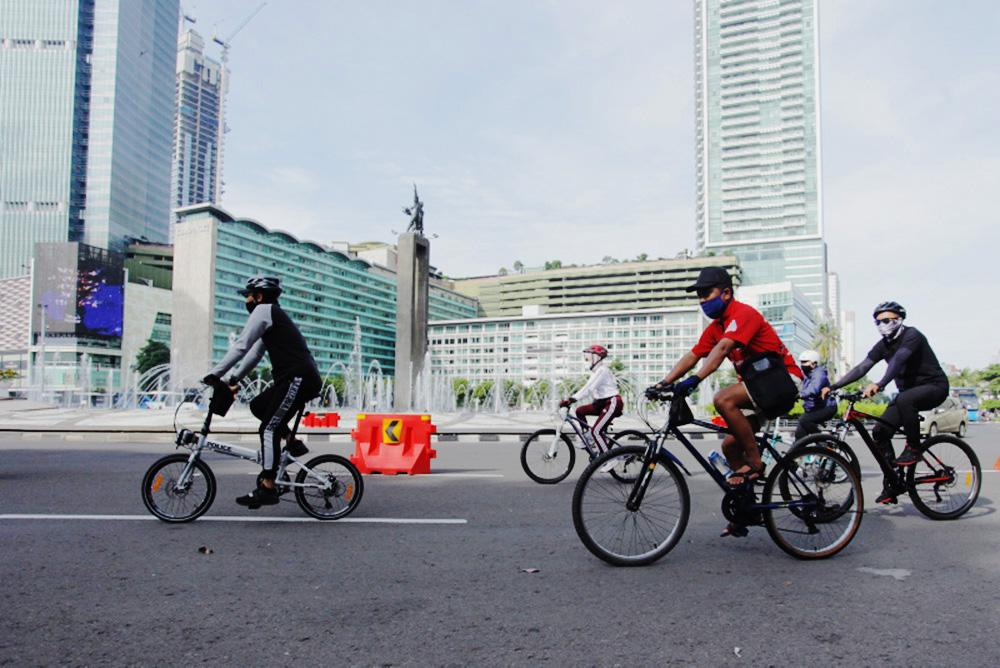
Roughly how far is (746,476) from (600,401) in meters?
4.19

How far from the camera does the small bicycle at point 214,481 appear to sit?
565 centimetres

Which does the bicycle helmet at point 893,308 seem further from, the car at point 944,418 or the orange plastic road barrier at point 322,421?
the orange plastic road barrier at point 322,421

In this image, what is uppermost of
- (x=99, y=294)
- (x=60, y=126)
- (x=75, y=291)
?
(x=60, y=126)

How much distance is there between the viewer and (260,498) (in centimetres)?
561

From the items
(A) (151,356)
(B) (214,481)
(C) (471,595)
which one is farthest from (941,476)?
(A) (151,356)

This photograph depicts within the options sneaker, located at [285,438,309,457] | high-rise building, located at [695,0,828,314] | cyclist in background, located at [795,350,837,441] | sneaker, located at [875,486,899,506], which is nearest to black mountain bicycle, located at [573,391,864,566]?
sneaker, located at [875,486,899,506]

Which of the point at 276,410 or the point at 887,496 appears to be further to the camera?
the point at 887,496

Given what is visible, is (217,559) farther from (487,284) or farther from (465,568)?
(487,284)

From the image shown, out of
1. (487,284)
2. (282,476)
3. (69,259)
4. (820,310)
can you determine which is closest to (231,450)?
(282,476)

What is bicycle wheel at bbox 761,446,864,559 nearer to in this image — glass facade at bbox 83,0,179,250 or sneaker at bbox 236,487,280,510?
sneaker at bbox 236,487,280,510

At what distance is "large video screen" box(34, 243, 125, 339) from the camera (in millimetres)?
111312

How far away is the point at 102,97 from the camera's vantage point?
439 feet

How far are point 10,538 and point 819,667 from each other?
5.08 metres

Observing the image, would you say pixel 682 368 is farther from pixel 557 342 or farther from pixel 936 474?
pixel 557 342
